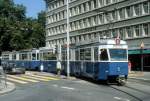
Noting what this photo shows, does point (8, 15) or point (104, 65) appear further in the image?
point (8, 15)

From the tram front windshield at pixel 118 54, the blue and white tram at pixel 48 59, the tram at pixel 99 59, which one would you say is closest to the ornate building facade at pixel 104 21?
the blue and white tram at pixel 48 59

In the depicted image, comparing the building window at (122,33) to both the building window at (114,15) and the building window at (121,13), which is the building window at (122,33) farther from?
the building window at (114,15)

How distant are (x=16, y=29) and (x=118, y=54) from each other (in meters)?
63.6

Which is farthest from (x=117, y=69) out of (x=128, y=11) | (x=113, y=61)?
(x=128, y=11)

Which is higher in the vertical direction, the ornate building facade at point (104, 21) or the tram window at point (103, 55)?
the ornate building facade at point (104, 21)

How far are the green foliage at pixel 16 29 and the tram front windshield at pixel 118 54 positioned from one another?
60.1 metres

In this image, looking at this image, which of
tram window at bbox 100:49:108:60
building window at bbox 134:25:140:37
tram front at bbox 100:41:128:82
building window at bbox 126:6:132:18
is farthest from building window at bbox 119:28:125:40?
tram window at bbox 100:49:108:60

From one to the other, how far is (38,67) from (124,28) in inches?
751

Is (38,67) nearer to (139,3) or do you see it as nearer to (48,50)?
(48,50)

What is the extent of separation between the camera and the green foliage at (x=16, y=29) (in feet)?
289

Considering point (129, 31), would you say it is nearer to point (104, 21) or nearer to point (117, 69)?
point (104, 21)

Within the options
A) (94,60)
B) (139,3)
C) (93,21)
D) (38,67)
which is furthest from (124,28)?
(94,60)

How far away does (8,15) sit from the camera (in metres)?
95.9

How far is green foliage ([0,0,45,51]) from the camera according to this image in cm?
8819
